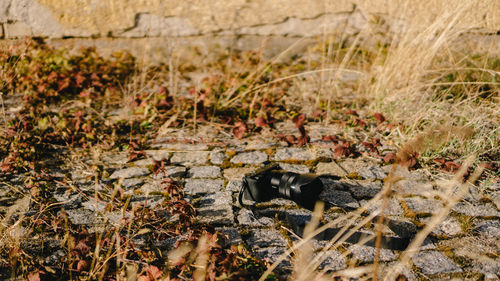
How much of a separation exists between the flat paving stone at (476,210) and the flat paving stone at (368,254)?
0.67 m

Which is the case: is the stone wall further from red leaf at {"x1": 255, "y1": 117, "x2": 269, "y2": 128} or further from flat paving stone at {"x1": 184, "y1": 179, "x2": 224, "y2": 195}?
flat paving stone at {"x1": 184, "y1": 179, "x2": 224, "y2": 195}

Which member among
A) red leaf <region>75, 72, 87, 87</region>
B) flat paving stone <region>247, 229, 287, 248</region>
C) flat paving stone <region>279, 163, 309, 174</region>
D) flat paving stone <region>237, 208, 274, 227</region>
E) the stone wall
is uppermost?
the stone wall

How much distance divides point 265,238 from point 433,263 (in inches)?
35.2

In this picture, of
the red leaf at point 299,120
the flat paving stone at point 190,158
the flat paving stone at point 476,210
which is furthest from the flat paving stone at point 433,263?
the flat paving stone at point 190,158

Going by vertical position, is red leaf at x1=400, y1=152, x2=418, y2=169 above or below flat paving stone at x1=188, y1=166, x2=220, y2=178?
above

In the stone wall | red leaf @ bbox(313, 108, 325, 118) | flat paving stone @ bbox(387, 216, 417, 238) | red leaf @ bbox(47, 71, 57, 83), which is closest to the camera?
flat paving stone @ bbox(387, 216, 417, 238)

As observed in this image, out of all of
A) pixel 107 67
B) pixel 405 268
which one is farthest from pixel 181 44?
pixel 405 268

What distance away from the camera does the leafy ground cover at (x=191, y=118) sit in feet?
6.68

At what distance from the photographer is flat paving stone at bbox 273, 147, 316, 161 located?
3115 mm

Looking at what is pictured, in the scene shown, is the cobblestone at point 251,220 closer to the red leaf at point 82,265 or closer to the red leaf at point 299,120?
the red leaf at point 82,265

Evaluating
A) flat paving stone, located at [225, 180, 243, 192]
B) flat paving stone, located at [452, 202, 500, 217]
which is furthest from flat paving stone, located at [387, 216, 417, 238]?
flat paving stone, located at [225, 180, 243, 192]

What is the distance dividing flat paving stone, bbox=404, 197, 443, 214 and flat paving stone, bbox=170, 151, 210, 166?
1515mm

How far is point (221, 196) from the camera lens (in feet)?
8.54

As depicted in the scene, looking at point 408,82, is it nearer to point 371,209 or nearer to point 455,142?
point 455,142
